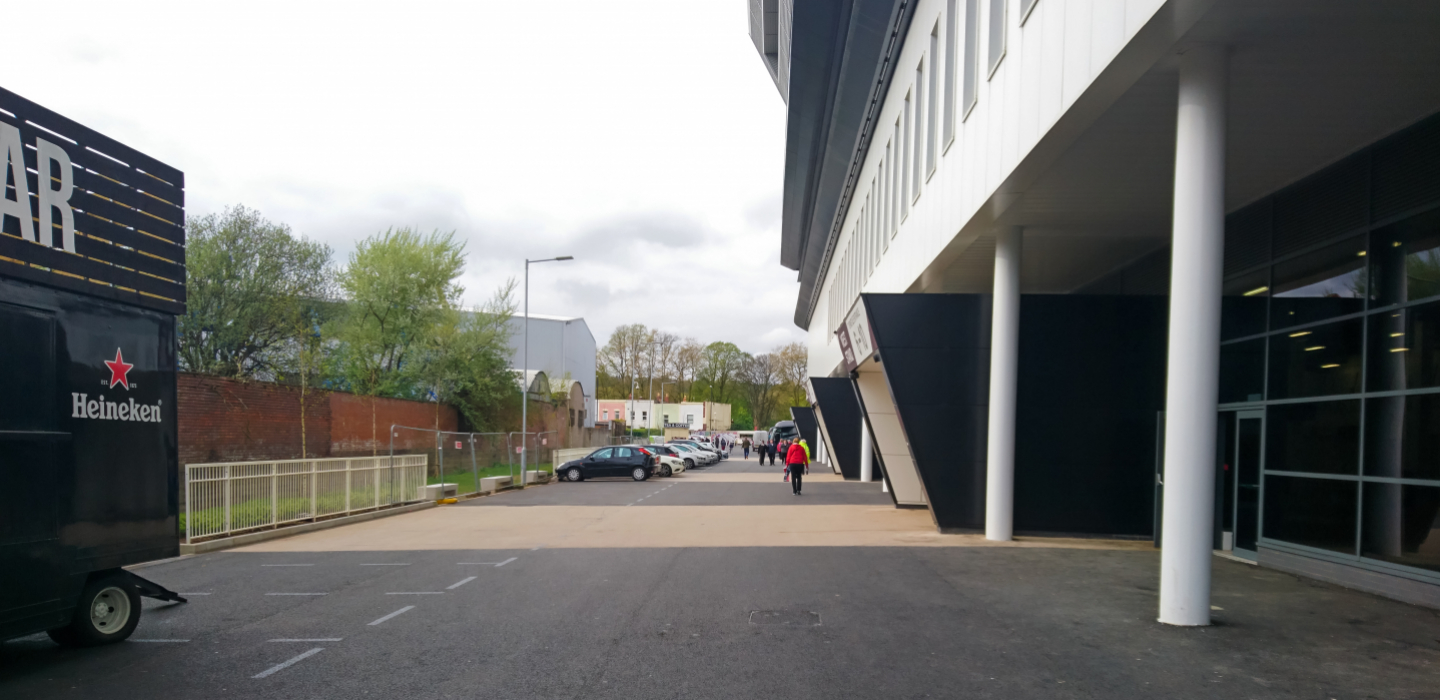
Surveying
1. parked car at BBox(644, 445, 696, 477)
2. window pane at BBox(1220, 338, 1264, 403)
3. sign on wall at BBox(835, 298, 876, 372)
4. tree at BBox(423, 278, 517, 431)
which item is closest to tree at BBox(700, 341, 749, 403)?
parked car at BBox(644, 445, 696, 477)

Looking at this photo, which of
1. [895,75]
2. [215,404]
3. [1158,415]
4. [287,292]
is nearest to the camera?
[1158,415]

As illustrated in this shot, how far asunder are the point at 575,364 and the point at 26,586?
74209 mm

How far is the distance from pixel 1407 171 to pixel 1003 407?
255 inches

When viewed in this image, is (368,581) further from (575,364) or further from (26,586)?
(575,364)

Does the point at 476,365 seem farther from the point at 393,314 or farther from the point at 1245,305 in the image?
the point at 1245,305

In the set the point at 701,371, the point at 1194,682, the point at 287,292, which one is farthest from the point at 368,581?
the point at 701,371

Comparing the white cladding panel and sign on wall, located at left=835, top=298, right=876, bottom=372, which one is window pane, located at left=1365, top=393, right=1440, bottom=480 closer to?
the white cladding panel

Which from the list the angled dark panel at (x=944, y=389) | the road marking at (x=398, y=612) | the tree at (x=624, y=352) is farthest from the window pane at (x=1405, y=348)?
the tree at (x=624, y=352)

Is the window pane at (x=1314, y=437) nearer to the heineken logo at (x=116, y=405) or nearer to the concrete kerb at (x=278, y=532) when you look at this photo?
the heineken logo at (x=116, y=405)

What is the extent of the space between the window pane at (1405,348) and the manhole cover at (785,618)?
6730 millimetres

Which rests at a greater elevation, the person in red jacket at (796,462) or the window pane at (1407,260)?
the window pane at (1407,260)

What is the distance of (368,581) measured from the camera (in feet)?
37.7

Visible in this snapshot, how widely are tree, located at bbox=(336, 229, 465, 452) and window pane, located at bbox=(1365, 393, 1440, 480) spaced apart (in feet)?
113

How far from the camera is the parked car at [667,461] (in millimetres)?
41750
